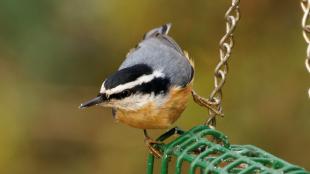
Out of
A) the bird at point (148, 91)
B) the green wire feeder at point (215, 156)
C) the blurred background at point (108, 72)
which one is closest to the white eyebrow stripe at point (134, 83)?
the bird at point (148, 91)

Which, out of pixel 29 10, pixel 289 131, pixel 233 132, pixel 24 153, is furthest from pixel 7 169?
pixel 289 131

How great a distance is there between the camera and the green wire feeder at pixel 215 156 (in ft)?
7.74

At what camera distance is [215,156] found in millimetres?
2594

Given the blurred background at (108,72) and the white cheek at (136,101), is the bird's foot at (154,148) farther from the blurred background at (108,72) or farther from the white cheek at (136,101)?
the blurred background at (108,72)

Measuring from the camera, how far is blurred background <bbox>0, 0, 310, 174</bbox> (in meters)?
4.24

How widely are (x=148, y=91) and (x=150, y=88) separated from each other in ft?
0.05

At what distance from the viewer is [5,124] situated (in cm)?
444

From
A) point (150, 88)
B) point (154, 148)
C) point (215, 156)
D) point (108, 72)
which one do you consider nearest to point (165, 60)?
point (150, 88)

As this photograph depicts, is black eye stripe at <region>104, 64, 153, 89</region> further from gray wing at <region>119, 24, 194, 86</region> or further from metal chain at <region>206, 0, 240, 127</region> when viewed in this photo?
metal chain at <region>206, 0, 240, 127</region>

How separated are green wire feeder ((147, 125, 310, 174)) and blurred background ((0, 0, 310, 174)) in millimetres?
1445

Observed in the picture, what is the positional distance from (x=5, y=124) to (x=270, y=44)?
1.56 meters

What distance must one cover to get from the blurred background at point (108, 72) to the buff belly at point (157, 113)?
1206mm

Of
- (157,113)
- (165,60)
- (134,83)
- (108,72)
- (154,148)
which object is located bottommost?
(154,148)

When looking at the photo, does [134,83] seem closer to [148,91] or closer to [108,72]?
[148,91]
